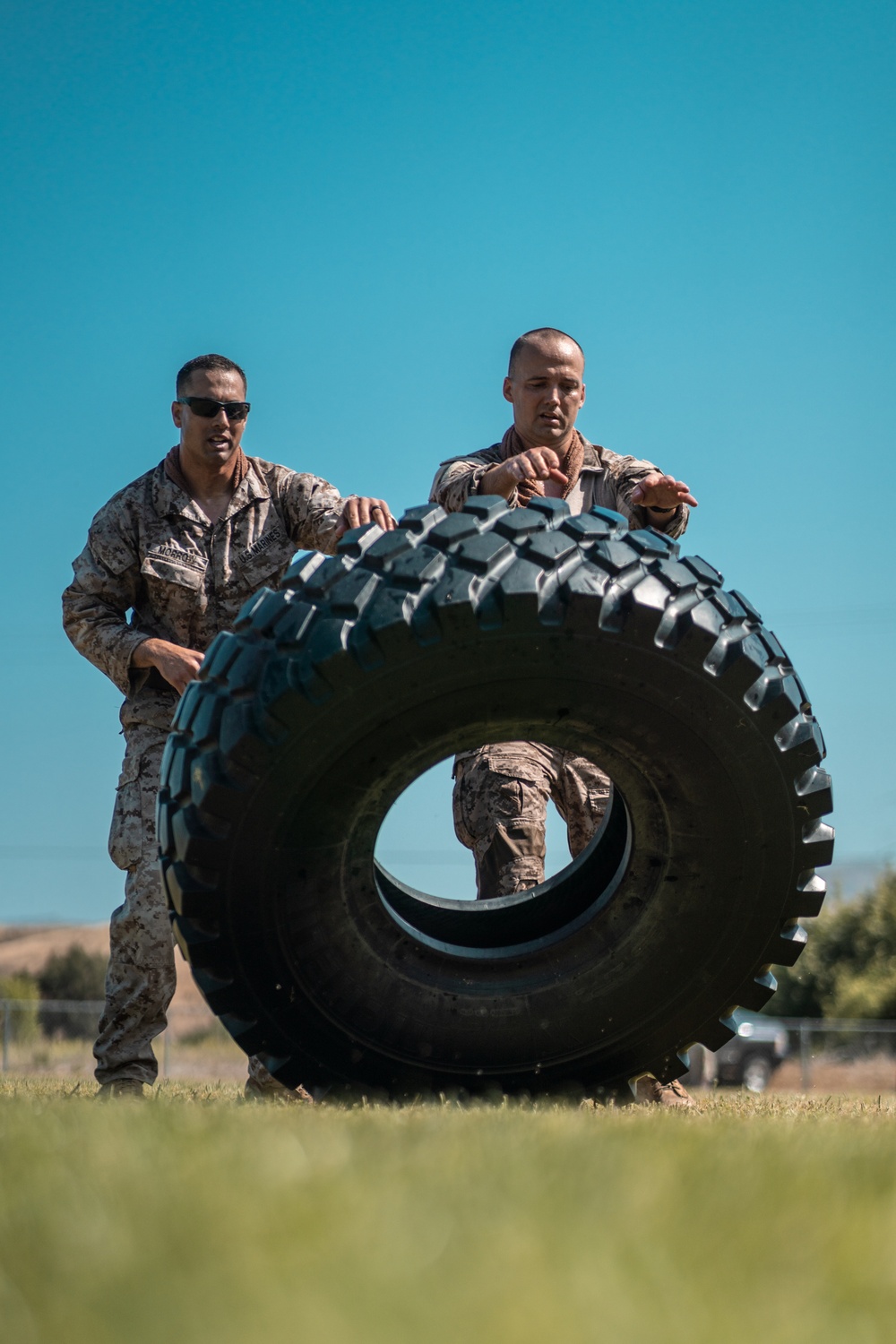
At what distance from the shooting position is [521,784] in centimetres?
461

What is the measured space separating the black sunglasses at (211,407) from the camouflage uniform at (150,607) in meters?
0.26

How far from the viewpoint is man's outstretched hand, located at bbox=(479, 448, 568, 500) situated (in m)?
4.21

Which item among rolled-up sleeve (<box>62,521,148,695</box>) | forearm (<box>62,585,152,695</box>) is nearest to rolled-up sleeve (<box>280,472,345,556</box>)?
rolled-up sleeve (<box>62,521,148,695</box>)

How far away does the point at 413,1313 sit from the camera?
107 centimetres

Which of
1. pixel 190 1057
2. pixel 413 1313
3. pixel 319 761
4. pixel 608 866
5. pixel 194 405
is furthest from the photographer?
pixel 190 1057

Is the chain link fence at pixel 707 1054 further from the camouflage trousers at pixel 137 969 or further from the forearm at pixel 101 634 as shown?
the forearm at pixel 101 634

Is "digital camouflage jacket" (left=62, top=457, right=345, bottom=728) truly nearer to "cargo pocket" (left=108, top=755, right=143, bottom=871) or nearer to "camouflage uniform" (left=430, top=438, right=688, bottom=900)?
"cargo pocket" (left=108, top=755, right=143, bottom=871)

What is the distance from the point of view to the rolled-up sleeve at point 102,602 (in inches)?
193

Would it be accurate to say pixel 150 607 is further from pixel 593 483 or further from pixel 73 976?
pixel 73 976

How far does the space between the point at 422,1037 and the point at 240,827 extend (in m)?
0.69

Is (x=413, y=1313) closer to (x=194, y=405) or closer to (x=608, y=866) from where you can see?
(x=608, y=866)

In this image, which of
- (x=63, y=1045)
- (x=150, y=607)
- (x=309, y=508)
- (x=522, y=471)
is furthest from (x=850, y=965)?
(x=522, y=471)

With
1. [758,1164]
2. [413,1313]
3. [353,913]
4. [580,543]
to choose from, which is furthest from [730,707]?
[413,1313]

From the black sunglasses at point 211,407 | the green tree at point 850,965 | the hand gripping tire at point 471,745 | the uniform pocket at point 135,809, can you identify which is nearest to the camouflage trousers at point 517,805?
the uniform pocket at point 135,809
